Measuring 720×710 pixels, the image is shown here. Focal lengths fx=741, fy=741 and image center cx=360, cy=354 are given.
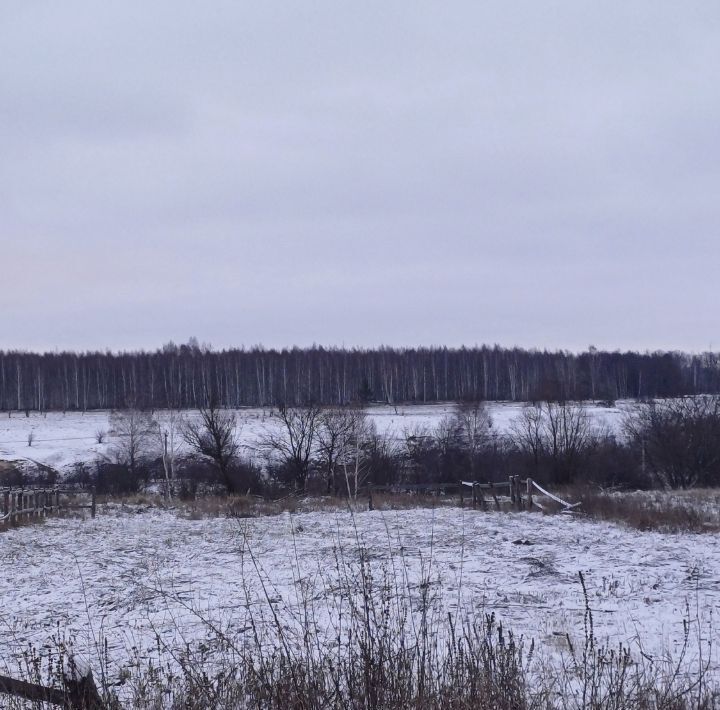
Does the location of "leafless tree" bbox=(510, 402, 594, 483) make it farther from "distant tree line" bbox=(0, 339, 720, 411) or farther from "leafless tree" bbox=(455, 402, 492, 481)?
"distant tree line" bbox=(0, 339, 720, 411)

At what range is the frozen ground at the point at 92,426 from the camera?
47.1m

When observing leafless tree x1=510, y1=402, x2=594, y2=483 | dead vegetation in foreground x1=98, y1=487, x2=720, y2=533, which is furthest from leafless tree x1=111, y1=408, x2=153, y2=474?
leafless tree x1=510, y1=402, x2=594, y2=483

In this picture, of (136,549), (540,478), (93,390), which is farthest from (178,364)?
(136,549)

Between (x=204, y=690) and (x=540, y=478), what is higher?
(x=204, y=690)

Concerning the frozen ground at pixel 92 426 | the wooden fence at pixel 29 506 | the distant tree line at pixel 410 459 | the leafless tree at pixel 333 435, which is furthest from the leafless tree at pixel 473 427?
the wooden fence at pixel 29 506

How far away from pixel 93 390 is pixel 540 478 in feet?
193

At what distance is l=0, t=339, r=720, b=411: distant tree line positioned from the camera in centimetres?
7888

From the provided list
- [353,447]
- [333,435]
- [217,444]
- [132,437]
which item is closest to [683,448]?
[353,447]

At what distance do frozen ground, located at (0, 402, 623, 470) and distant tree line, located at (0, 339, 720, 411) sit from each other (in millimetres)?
6701

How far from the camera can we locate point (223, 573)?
11.1 m

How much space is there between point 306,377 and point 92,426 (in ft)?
89.7

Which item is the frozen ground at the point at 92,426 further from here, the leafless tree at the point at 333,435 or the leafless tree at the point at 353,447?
the leafless tree at the point at 353,447

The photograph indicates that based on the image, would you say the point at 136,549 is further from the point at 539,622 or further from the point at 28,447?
the point at 28,447

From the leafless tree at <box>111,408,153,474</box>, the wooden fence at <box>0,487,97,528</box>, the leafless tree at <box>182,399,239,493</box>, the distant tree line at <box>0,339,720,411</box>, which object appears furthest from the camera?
the distant tree line at <box>0,339,720,411</box>
